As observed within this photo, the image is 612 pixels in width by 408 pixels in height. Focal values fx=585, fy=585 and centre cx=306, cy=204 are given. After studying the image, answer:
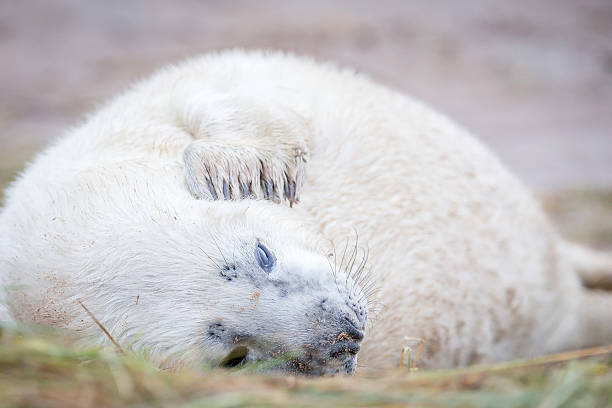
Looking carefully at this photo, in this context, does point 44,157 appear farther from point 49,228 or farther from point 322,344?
point 322,344

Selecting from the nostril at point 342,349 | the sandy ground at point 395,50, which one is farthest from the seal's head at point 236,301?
the sandy ground at point 395,50

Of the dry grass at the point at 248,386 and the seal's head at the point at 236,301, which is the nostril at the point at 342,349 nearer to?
the seal's head at the point at 236,301

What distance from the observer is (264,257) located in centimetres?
191

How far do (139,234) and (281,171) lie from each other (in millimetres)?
623

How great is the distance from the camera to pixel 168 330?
178cm

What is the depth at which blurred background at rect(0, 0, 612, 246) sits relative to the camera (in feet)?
22.3

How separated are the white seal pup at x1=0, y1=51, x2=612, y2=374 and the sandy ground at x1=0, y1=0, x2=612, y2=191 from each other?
12.2 ft

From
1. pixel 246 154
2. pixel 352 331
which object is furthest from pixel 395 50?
pixel 352 331

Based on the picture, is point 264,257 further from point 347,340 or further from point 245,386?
point 245,386

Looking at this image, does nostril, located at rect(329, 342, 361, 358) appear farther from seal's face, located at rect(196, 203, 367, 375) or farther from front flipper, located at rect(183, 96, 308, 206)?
front flipper, located at rect(183, 96, 308, 206)

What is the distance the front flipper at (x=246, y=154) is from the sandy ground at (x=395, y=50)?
177 inches

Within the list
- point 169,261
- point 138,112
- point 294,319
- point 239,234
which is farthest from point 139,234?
point 138,112

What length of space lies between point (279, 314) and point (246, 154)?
29.6 inches

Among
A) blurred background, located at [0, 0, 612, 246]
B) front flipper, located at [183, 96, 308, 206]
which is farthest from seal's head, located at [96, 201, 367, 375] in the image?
blurred background, located at [0, 0, 612, 246]
